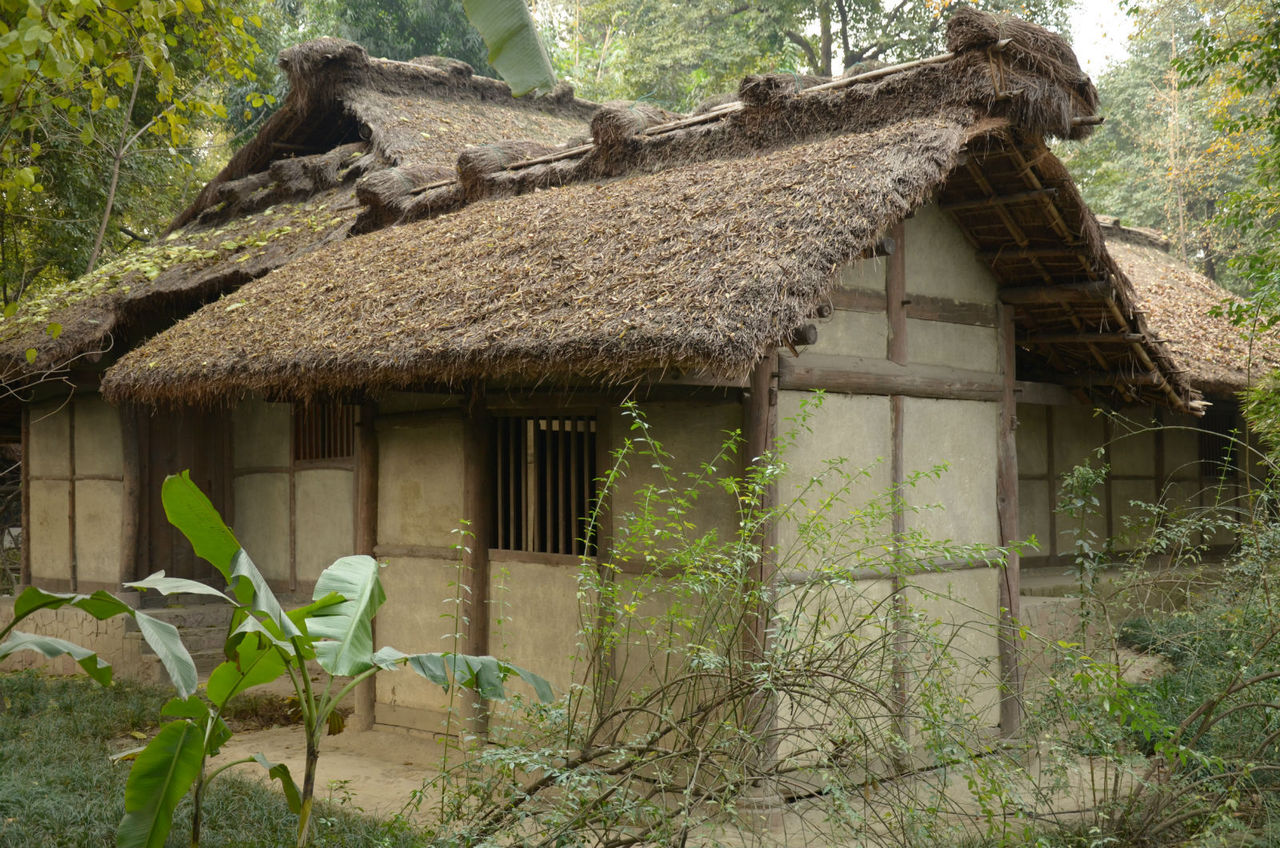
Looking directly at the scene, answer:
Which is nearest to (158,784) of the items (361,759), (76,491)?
(361,759)

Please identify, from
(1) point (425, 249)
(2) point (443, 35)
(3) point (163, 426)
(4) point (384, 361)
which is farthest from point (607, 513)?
(2) point (443, 35)

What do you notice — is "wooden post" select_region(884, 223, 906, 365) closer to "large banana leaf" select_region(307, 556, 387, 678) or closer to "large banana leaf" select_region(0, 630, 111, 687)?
"large banana leaf" select_region(307, 556, 387, 678)

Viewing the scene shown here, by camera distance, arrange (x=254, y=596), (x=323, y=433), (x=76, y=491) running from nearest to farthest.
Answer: (x=254, y=596) < (x=323, y=433) < (x=76, y=491)

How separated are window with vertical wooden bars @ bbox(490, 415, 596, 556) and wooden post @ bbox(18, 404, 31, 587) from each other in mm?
5927

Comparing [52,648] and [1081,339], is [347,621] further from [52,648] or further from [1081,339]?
[1081,339]

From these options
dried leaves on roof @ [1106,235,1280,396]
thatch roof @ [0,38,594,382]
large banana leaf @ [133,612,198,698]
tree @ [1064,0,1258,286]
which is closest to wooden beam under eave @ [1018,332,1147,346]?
dried leaves on roof @ [1106,235,1280,396]

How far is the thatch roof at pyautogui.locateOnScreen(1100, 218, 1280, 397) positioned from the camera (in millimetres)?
8898

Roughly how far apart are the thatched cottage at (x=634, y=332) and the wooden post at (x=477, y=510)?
0.02 meters

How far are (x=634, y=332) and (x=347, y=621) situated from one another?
1723 mm

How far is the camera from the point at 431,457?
719 centimetres

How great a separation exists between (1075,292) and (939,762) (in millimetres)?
3848

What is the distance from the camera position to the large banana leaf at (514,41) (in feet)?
11.1

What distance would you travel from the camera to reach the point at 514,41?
11.4 ft

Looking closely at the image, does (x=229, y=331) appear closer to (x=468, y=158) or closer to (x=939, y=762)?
(x=468, y=158)
